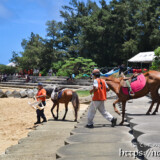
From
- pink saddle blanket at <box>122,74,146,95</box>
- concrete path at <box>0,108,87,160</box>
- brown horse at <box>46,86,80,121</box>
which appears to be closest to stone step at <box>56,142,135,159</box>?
concrete path at <box>0,108,87,160</box>

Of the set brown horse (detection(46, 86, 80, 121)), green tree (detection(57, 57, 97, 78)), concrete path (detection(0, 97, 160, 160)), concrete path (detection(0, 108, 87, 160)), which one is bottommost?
concrete path (detection(0, 108, 87, 160))

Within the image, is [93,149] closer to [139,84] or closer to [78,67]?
[139,84]

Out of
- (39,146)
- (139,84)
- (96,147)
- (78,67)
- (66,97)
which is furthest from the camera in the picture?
(78,67)

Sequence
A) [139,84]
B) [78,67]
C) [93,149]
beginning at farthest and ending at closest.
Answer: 1. [78,67]
2. [139,84]
3. [93,149]

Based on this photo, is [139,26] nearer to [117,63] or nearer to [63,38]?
[117,63]

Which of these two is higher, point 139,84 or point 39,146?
point 139,84

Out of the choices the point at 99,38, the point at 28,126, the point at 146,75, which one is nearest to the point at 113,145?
the point at 146,75

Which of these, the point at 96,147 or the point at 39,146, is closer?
the point at 96,147

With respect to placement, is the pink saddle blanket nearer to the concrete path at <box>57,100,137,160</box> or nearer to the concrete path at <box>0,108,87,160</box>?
the concrete path at <box>0,108,87,160</box>

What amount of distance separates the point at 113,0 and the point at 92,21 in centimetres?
404

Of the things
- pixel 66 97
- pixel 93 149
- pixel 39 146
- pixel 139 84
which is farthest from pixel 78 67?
pixel 93 149

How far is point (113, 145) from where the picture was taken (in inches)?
149

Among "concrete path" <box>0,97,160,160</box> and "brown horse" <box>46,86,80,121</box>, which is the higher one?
"brown horse" <box>46,86,80,121</box>

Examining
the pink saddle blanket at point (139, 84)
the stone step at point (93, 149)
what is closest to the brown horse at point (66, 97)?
the pink saddle blanket at point (139, 84)
